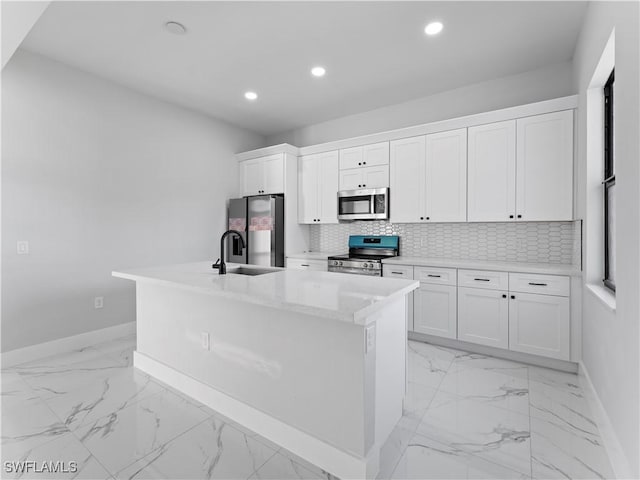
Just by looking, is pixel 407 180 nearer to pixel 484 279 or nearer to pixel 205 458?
pixel 484 279

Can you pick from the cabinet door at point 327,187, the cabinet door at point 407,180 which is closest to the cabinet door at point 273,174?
the cabinet door at point 327,187

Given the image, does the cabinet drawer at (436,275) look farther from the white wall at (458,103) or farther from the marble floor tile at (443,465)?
the white wall at (458,103)

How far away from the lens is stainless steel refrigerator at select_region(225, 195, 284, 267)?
4531 millimetres

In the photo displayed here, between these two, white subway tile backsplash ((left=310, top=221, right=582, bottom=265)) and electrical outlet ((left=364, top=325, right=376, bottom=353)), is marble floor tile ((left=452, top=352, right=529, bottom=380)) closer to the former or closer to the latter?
white subway tile backsplash ((left=310, top=221, right=582, bottom=265))

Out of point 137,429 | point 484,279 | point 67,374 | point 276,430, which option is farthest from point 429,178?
point 67,374

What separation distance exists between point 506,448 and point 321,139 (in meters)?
4.32

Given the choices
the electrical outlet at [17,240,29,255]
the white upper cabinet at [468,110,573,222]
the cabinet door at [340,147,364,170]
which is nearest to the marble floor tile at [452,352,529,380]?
the white upper cabinet at [468,110,573,222]

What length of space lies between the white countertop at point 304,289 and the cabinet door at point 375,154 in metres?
2.26

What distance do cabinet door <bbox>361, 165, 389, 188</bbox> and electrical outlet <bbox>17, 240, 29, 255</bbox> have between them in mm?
3585

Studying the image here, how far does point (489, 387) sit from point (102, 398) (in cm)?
290

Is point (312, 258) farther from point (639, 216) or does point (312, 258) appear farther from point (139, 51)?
point (639, 216)

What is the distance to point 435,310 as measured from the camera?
3.39 meters

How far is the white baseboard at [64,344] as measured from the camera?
2.95 m

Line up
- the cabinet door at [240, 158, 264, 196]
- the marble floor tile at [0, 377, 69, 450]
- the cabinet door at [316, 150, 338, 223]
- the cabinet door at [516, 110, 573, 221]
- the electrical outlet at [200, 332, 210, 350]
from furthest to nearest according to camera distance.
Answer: the cabinet door at [240, 158, 264, 196]
the cabinet door at [316, 150, 338, 223]
the cabinet door at [516, 110, 573, 221]
the electrical outlet at [200, 332, 210, 350]
the marble floor tile at [0, 377, 69, 450]
